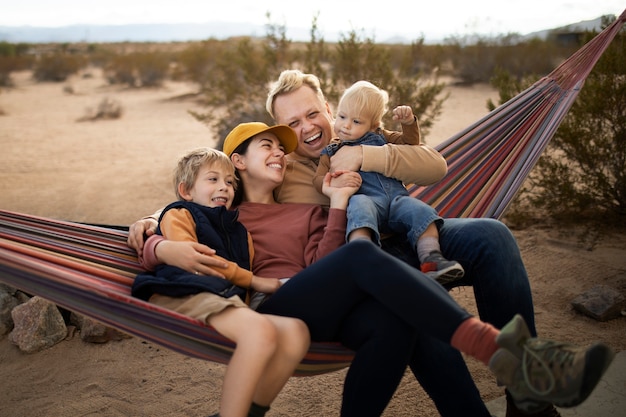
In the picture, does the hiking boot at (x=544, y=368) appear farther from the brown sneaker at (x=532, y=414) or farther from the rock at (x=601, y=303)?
the rock at (x=601, y=303)

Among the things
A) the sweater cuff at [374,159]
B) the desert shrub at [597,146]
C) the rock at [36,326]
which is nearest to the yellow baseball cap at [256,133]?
the sweater cuff at [374,159]

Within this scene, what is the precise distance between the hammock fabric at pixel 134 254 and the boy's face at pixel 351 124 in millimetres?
378

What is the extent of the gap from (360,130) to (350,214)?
0.40m

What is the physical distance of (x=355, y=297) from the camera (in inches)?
58.9

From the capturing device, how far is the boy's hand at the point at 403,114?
2.01 meters

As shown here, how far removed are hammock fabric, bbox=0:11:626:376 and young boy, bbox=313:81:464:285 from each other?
1.03 ft

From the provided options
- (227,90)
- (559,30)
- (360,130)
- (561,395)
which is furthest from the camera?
(559,30)

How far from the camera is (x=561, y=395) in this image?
117 centimetres

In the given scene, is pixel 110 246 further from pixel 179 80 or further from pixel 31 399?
pixel 179 80

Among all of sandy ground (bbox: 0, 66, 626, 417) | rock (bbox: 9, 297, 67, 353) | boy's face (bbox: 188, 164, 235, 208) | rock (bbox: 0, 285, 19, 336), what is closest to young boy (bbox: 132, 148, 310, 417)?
boy's face (bbox: 188, 164, 235, 208)

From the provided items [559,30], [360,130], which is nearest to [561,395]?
[360,130]

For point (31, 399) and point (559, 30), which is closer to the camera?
point (31, 399)

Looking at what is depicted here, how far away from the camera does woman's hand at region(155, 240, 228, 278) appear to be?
1.55 metres

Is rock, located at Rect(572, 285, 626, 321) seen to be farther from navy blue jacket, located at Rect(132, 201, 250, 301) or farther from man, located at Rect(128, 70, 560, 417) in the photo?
navy blue jacket, located at Rect(132, 201, 250, 301)
